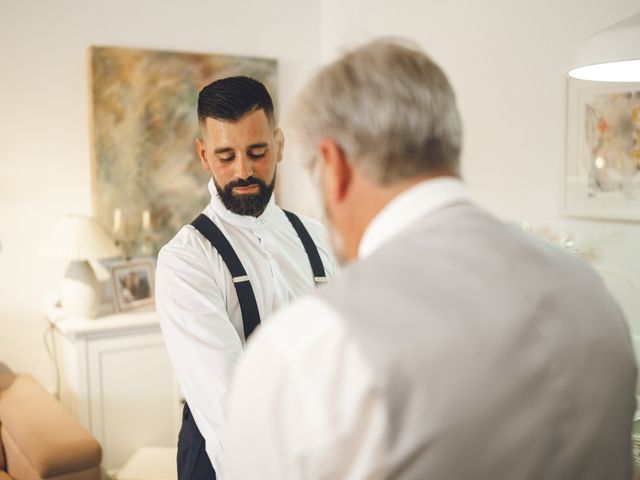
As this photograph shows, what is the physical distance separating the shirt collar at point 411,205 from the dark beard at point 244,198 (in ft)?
3.08

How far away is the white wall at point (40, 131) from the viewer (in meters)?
3.32

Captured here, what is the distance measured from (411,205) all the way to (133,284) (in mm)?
2953

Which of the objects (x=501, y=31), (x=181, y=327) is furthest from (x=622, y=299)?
(x=181, y=327)

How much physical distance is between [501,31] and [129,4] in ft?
6.69

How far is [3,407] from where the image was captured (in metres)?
2.84

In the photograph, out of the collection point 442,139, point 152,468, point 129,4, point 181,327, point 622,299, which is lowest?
point 152,468

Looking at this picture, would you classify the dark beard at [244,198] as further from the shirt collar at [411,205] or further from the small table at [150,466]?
the small table at [150,466]

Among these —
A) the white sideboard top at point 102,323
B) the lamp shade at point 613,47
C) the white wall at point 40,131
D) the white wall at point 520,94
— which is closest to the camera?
the lamp shade at point 613,47

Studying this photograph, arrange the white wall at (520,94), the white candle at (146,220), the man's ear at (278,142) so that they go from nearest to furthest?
the man's ear at (278,142)
the white wall at (520,94)
the white candle at (146,220)

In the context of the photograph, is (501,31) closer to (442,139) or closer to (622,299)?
(622,299)

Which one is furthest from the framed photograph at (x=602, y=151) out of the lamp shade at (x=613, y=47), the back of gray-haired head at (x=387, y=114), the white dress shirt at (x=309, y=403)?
the white dress shirt at (x=309, y=403)

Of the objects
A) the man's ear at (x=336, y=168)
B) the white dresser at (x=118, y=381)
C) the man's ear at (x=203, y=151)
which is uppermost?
the man's ear at (x=203, y=151)

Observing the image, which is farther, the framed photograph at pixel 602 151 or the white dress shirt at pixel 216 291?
the framed photograph at pixel 602 151

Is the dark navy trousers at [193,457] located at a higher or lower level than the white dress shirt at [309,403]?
lower
